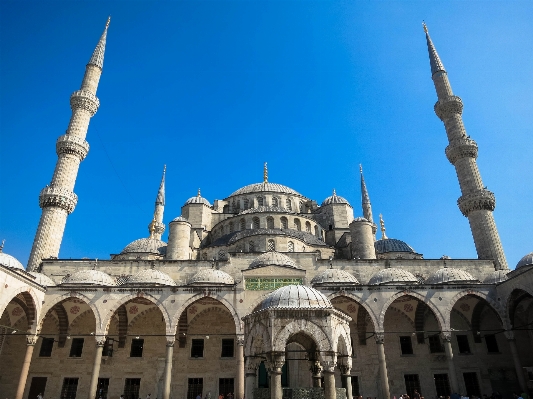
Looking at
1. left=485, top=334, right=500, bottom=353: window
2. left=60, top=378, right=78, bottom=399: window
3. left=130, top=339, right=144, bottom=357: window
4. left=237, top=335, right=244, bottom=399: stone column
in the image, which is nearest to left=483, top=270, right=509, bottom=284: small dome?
left=485, top=334, right=500, bottom=353: window

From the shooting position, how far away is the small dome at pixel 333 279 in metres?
16.5

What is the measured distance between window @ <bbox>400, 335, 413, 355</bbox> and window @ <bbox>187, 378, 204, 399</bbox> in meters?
8.78

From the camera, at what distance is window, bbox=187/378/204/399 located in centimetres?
1653

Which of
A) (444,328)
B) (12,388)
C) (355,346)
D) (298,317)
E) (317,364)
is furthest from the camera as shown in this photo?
(355,346)

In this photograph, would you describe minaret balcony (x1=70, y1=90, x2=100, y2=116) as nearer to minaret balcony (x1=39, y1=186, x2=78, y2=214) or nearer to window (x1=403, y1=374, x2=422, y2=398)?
minaret balcony (x1=39, y1=186, x2=78, y2=214)

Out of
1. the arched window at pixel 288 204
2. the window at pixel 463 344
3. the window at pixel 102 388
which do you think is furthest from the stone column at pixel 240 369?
the arched window at pixel 288 204

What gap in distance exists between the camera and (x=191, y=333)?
17.5 meters

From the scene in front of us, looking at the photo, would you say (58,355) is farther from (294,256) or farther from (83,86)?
(83,86)

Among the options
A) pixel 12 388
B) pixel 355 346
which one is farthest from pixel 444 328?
pixel 12 388

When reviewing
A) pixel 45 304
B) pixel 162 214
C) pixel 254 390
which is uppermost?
pixel 162 214

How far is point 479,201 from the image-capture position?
69.9 feet

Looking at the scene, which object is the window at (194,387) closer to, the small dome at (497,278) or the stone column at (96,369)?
the stone column at (96,369)

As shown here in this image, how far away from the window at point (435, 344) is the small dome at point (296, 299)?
12.4 metres

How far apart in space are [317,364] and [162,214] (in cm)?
2669
